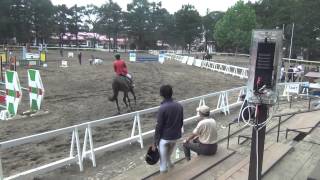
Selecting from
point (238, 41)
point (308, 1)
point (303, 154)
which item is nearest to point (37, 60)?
point (303, 154)

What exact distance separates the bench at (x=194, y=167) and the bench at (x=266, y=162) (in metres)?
0.37

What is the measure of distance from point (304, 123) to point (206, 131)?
16.3ft

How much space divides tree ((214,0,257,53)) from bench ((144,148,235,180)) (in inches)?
3117

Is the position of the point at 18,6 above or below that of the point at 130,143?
above

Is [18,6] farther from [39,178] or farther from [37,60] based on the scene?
[39,178]

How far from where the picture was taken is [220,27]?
95.2 meters

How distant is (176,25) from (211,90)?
92073 millimetres

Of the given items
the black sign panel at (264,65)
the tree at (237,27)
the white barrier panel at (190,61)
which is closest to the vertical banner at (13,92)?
the black sign panel at (264,65)

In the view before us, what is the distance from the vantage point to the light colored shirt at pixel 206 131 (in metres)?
7.12

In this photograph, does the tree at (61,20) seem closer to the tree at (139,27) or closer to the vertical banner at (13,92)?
the tree at (139,27)

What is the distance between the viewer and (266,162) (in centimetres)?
711

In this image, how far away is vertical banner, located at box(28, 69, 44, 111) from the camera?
42.9ft

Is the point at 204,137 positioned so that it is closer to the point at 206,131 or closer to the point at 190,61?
the point at 206,131

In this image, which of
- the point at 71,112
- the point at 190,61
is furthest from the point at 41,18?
the point at 71,112
